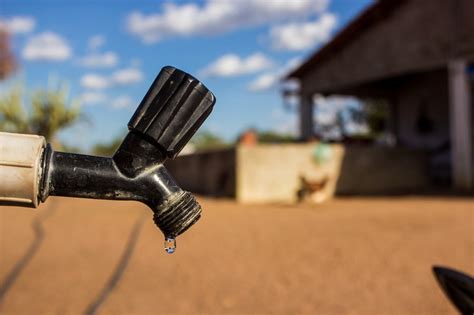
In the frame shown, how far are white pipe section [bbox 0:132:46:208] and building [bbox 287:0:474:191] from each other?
40.2ft

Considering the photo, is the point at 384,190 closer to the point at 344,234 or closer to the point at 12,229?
the point at 344,234

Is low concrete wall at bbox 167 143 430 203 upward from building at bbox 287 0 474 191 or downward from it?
downward

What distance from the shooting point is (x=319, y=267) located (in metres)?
5.30

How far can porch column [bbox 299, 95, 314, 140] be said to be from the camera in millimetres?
16156

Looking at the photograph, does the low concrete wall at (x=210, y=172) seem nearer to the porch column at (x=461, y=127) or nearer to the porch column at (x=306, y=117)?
the porch column at (x=306, y=117)

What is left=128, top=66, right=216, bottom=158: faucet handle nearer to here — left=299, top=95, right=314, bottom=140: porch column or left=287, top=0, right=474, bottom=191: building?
left=287, top=0, right=474, bottom=191: building

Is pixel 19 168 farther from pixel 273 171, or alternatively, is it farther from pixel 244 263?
pixel 273 171

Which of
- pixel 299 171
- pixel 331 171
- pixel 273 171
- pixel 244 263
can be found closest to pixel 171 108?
pixel 244 263

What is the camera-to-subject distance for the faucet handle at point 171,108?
91 centimetres

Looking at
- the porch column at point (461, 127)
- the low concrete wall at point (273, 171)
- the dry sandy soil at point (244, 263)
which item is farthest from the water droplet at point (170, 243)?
the porch column at point (461, 127)

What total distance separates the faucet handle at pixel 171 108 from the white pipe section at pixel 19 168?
0.17 m

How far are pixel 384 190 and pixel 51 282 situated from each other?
31.9 feet

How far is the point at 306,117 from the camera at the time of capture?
1623 cm

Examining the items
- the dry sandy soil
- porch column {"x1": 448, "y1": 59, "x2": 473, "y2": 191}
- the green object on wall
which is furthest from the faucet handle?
porch column {"x1": 448, "y1": 59, "x2": 473, "y2": 191}
